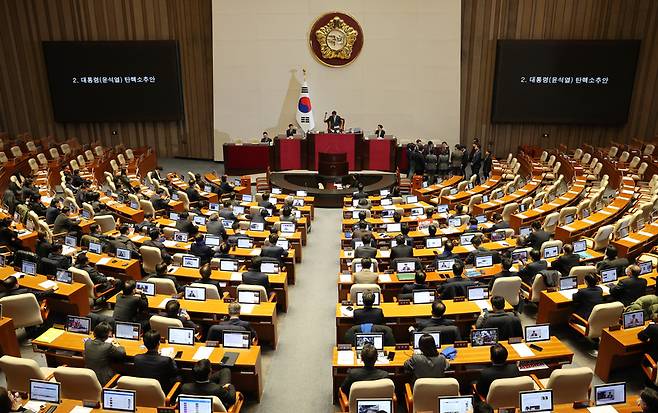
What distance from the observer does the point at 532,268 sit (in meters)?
9.10

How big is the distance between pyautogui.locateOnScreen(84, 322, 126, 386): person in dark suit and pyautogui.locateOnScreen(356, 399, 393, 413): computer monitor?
3.08 m

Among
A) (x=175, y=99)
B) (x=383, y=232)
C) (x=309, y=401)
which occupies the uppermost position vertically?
(x=175, y=99)

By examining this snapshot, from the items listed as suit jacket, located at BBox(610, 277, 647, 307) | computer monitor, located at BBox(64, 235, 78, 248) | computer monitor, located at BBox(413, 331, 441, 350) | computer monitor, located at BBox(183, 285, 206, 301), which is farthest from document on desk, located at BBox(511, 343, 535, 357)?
computer monitor, located at BBox(64, 235, 78, 248)

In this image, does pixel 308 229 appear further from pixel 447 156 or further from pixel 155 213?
pixel 447 156

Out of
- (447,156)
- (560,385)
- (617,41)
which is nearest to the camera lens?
(560,385)

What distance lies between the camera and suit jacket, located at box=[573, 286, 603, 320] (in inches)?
308

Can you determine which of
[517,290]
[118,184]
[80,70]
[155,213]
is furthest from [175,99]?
[517,290]

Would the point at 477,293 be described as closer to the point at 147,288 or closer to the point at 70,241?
the point at 147,288

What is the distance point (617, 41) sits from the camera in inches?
801

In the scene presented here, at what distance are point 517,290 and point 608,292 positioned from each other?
1371 millimetres

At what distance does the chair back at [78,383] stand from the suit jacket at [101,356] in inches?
20.9

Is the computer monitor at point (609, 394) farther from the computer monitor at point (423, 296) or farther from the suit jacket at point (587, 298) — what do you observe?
the computer monitor at point (423, 296)

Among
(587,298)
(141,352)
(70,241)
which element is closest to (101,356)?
(141,352)

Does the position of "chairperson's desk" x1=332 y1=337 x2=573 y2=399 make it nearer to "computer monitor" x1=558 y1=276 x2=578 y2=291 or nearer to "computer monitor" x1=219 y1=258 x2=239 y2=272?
"computer monitor" x1=558 y1=276 x2=578 y2=291
